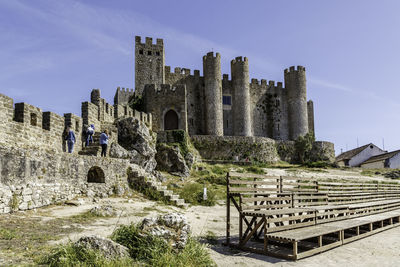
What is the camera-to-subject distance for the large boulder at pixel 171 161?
24.5 m

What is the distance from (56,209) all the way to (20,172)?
5.35 ft

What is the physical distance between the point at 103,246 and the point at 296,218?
14.8ft

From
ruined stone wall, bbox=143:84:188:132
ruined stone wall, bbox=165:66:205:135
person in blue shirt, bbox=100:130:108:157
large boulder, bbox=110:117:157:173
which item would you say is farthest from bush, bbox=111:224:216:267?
ruined stone wall, bbox=165:66:205:135

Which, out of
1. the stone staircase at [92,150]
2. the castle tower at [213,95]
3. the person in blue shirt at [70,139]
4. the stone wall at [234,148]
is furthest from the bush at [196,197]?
the castle tower at [213,95]

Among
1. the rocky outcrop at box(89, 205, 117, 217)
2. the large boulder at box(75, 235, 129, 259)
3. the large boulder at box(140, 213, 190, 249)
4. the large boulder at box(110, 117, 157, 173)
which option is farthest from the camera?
the large boulder at box(110, 117, 157, 173)

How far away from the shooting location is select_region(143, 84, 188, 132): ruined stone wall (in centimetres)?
3438

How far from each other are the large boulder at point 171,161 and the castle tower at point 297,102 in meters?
25.1

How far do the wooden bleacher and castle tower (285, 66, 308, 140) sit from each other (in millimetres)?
33146

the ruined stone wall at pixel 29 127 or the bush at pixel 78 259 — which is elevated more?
the ruined stone wall at pixel 29 127

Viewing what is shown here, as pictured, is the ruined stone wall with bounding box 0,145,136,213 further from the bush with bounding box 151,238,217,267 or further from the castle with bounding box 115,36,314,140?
the castle with bounding box 115,36,314,140

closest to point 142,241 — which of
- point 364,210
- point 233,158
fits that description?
point 364,210

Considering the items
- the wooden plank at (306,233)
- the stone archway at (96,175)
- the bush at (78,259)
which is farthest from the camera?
the stone archway at (96,175)

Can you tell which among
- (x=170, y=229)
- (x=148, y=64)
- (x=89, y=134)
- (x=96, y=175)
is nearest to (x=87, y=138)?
(x=89, y=134)

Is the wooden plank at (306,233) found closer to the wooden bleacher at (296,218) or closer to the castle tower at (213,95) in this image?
the wooden bleacher at (296,218)
